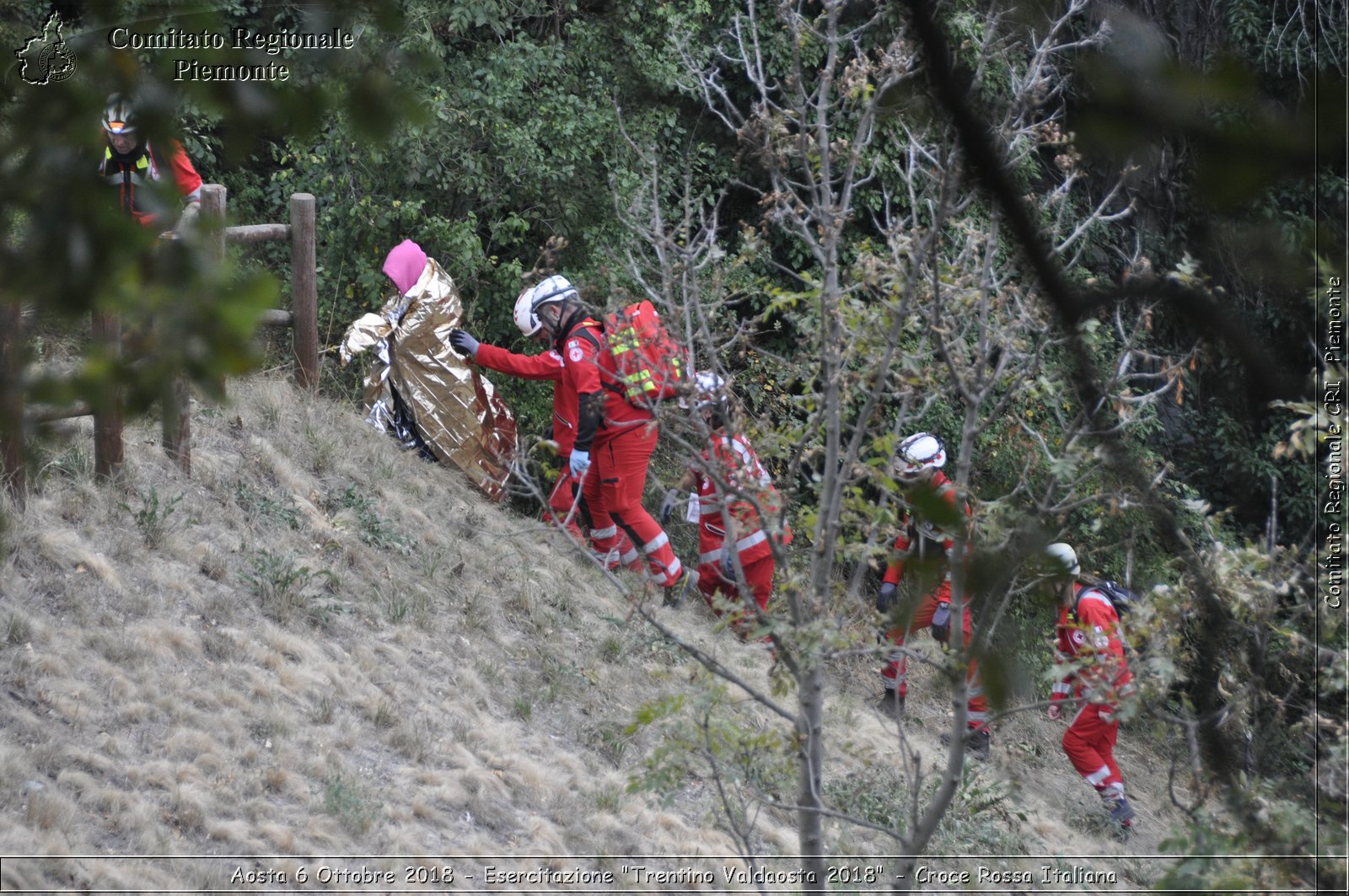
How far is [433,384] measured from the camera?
8.37 m

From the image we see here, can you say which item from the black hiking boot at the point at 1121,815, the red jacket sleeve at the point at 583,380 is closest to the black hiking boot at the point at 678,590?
the red jacket sleeve at the point at 583,380

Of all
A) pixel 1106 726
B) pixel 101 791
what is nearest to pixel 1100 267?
pixel 1106 726

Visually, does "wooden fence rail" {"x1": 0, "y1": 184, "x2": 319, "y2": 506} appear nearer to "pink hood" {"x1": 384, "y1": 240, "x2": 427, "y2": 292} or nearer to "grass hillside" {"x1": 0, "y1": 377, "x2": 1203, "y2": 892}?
"grass hillside" {"x1": 0, "y1": 377, "x2": 1203, "y2": 892}

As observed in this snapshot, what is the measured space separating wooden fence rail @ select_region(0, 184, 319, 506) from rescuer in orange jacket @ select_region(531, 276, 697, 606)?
5.17 ft

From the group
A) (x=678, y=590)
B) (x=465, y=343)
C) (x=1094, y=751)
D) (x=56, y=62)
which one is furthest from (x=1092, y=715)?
(x=56, y=62)

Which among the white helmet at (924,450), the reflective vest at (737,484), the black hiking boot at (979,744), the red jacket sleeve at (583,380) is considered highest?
the reflective vest at (737,484)

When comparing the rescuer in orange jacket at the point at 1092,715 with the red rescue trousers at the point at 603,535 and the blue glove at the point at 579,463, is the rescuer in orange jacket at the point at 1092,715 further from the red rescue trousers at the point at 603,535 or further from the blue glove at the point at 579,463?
the blue glove at the point at 579,463

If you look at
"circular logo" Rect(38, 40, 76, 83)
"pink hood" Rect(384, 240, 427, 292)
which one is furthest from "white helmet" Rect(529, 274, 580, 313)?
"circular logo" Rect(38, 40, 76, 83)

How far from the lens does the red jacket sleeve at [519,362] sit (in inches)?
313

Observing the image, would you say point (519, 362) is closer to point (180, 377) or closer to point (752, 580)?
point (752, 580)

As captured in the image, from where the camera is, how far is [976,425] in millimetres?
3623

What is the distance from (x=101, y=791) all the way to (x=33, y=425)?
2627 mm

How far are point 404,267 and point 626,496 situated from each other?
224cm

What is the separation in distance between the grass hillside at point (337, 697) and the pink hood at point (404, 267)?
100cm
